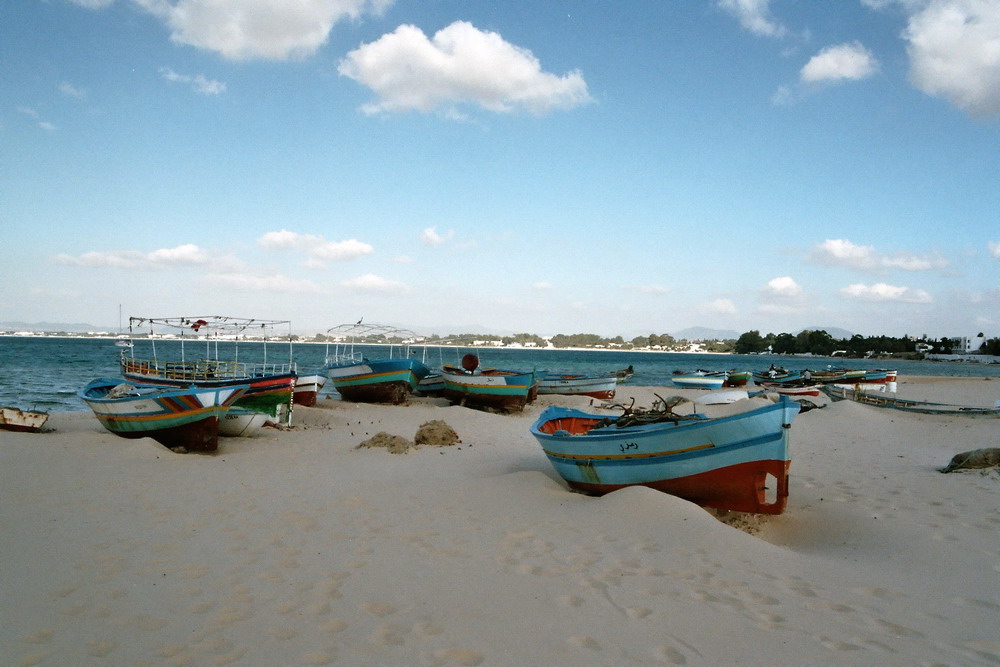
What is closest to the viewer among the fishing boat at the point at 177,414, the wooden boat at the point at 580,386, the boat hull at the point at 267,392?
the fishing boat at the point at 177,414

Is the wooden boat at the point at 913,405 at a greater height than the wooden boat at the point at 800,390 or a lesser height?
greater

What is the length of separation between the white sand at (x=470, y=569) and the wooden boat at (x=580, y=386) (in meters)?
18.1

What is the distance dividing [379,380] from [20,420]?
1225 centimetres

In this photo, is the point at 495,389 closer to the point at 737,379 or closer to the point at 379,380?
the point at 379,380

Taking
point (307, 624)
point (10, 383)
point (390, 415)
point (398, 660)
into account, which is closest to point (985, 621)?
point (398, 660)

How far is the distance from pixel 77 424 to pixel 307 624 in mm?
14925

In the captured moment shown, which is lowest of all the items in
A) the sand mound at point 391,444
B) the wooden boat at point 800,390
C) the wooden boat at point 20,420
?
the wooden boat at point 800,390

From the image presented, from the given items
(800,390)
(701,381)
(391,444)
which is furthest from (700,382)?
(391,444)

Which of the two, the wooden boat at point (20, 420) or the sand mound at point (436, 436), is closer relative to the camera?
the wooden boat at point (20, 420)

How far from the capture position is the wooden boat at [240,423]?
13530 mm

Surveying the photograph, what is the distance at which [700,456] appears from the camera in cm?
743

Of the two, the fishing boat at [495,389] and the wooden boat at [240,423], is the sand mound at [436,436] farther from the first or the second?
the fishing boat at [495,389]

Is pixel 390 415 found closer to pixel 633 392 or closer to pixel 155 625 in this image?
pixel 155 625

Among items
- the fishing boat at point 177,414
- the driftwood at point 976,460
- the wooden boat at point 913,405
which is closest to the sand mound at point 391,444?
the fishing boat at point 177,414
